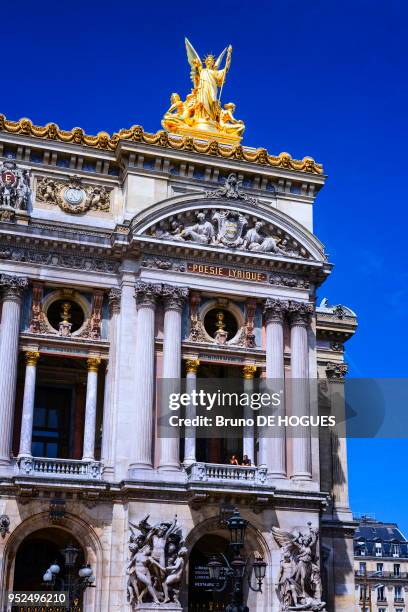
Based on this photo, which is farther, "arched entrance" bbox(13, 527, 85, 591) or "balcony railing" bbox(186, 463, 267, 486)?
"arched entrance" bbox(13, 527, 85, 591)

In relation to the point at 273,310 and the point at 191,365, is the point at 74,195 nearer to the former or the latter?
the point at 191,365

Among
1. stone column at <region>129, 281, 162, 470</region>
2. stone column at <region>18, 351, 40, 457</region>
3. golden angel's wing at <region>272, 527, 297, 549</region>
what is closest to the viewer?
stone column at <region>18, 351, 40, 457</region>

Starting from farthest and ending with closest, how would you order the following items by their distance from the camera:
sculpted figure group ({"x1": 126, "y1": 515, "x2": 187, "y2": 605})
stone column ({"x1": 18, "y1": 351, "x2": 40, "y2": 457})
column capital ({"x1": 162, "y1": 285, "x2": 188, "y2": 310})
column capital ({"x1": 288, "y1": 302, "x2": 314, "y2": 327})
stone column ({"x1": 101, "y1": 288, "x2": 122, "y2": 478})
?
1. column capital ({"x1": 288, "y1": 302, "x2": 314, "y2": 327})
2. column capital ({"x1": 162, "y1": 285, "x2": 188, "y2": 310})
3. stone column ({"x1": 101, "y1": 288, "x2": 122, "y2": 478})
4. stone column ({"x1": 18, "y1": 351, "x2": 40, "y2": 457})
5. sculpted figure group ({"x1": 126, "y1": 515, "x2": 187, "y2": 605})

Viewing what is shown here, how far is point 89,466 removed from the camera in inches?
1633

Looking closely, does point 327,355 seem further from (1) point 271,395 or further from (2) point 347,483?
(1) point 271,395

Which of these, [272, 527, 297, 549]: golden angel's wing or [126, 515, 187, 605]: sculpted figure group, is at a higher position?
[272, 527, 297, 549]: golden angel's wing

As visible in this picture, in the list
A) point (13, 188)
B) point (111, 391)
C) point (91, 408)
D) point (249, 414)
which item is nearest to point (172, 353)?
point (111, 391)

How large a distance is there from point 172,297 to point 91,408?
18.9ft

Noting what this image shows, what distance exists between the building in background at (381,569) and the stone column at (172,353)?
57919 mm

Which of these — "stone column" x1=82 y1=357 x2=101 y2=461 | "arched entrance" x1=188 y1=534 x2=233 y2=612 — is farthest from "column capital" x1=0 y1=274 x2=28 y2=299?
"arched entrance" x1=188 y1=534 x2=233 y2=612

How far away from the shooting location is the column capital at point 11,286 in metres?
42.9

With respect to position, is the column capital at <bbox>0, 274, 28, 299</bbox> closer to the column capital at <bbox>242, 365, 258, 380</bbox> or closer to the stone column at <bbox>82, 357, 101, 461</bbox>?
Answer: the stone column at <bbox>82, 357, 101, 461</bbox>

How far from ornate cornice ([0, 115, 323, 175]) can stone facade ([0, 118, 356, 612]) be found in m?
0.12

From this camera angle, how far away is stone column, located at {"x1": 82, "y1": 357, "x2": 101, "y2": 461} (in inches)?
1671
